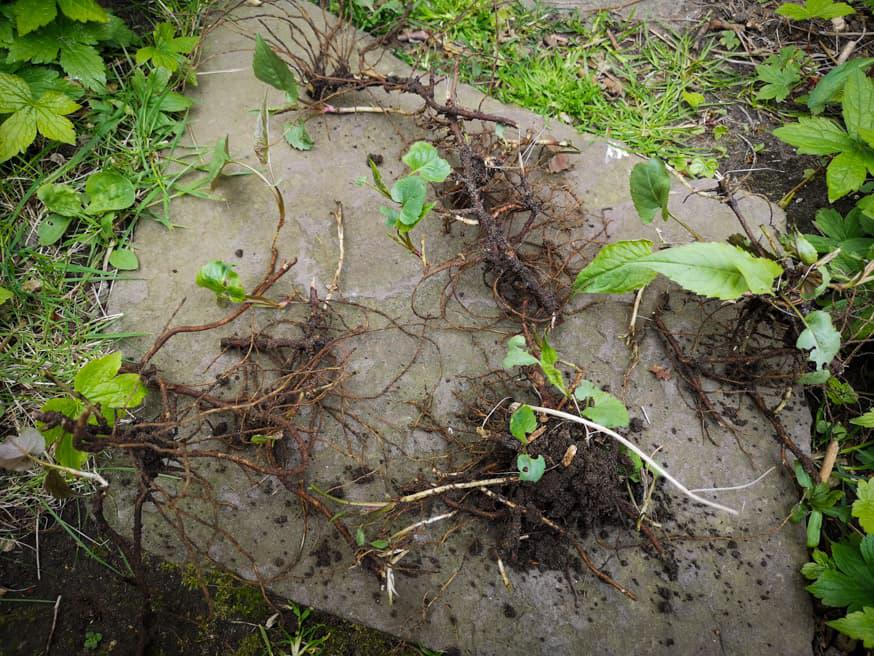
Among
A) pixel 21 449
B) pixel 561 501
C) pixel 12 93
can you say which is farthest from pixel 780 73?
pixel 21 449

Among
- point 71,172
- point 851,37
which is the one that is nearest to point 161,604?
point 71,172

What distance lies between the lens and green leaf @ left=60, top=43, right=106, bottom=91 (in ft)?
7.33

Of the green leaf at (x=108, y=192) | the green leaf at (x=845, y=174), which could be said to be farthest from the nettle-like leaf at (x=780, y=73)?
the green leaf at (x=108, y=192)

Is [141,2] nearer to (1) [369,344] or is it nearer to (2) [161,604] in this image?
(1) [369,344]

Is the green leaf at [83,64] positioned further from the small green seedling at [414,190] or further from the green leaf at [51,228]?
the small green seedling at [414,190]

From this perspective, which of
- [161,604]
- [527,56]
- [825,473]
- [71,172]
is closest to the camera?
[161,604]

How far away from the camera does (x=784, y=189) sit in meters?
2.58

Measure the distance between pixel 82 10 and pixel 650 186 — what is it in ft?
6.73

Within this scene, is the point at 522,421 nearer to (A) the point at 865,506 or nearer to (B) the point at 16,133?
(A) the point at 865,506

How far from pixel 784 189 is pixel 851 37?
1042 millimetres

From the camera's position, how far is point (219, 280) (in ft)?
6.20

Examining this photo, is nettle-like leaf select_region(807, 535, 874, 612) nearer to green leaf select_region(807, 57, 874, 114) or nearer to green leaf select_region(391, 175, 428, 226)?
green leaf select_region(391, 175, 428, 226)

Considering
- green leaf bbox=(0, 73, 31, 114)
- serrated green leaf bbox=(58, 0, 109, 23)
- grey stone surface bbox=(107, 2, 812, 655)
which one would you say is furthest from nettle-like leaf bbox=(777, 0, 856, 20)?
green leaf bbox=(0, 73, 31, 114)

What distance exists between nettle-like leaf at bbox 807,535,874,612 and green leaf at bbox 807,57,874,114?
5.91 ft
